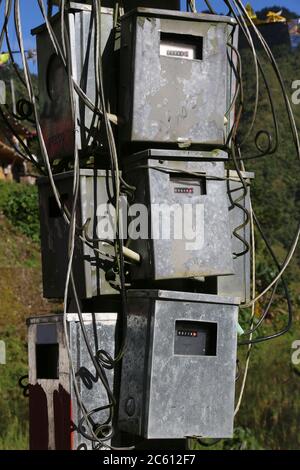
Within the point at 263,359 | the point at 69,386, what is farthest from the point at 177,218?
the point at 263,359

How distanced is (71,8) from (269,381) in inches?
213

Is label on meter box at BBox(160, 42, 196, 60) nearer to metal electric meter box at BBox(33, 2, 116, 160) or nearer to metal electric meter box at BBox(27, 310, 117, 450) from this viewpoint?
metal electric meter box at BBox(33, 2, 116, 160)

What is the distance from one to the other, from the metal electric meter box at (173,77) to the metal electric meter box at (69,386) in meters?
0.82

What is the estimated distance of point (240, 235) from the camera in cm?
432

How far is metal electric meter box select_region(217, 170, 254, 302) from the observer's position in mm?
4273

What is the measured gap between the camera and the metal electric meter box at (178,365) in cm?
371

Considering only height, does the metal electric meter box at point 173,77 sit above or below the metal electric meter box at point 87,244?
above

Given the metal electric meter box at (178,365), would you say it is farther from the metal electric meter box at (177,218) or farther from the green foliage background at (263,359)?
the green foliage background at (263,359)

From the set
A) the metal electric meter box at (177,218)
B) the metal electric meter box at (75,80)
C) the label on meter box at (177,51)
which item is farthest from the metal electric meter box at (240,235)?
the metal electric meter box at (75,80)

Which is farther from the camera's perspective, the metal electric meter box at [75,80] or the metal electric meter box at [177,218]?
the metal electric meter box at [75,80]

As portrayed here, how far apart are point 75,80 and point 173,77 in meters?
0.42

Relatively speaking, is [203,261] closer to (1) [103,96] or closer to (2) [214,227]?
(2) [214,227]

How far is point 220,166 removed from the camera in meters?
4.02

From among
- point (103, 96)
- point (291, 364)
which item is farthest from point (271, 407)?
point (103, 96)
